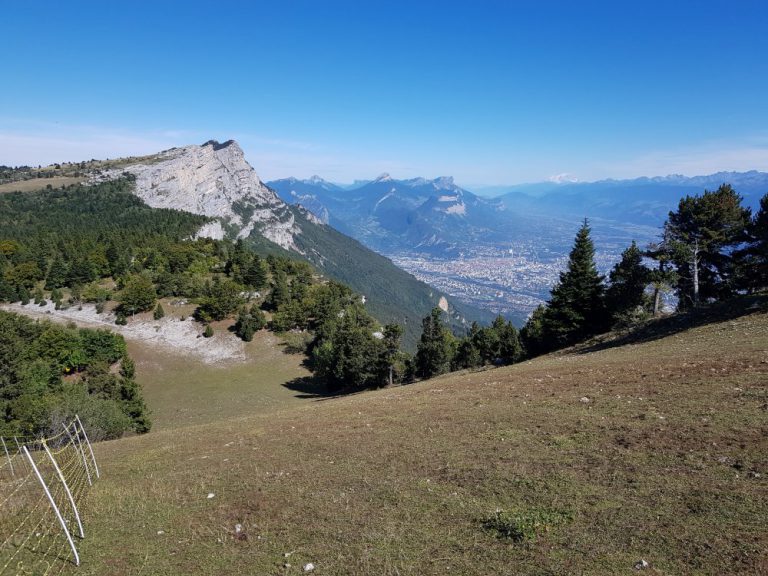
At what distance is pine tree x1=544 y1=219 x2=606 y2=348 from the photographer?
2109 inches

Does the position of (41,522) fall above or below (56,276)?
below

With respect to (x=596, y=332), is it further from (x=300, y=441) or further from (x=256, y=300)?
(x=256, y=300)

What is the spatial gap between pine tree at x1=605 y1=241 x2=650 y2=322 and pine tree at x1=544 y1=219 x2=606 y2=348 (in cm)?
167

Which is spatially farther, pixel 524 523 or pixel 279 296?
pixel 279 296

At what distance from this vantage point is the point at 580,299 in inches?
2117

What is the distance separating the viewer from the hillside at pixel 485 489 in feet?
34.5

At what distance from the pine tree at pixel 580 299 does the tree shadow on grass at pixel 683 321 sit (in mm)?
8419

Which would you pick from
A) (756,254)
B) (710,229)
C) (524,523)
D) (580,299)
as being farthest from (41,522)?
(756,254)

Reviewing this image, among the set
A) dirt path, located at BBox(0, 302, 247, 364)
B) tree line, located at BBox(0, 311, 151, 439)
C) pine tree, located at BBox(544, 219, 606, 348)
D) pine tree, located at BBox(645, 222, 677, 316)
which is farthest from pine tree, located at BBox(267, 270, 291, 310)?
pine tree, located at BBox(645, 222, 677, 316)

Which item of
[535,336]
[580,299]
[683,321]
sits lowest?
[535,336]

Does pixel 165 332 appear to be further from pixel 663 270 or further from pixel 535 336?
pixel 663 270

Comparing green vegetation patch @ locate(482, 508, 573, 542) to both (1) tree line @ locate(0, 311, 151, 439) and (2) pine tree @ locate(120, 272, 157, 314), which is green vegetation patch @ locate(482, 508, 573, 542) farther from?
(2) pine tree @ locate(120, 272, 157, 314)

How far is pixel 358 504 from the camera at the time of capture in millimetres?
14023

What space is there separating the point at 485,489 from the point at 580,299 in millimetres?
45304
